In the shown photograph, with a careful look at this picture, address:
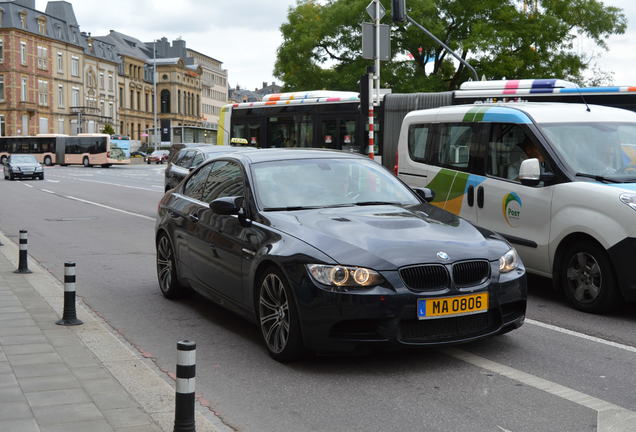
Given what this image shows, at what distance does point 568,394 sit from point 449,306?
0.90 meters

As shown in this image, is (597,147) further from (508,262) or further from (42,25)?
(42,25)

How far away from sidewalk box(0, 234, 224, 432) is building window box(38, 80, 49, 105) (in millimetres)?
93398

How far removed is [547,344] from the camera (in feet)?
20.6

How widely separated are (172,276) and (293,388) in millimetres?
3271

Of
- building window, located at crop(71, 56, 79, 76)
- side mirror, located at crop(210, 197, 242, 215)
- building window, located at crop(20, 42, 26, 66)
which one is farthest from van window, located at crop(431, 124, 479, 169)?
building window, located at crop(71, 56, 79, 76)

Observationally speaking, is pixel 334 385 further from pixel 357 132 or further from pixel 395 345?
pixel 357 132

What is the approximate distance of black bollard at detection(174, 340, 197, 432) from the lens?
387 cm

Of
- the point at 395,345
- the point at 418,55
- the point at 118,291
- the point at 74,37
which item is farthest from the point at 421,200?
the point at 74,37

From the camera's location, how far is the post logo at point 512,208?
8453 millimetres

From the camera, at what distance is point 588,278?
7.50 m

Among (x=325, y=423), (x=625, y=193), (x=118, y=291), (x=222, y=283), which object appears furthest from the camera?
(x=118, y=291)

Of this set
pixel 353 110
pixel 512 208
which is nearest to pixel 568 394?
pixel 512 208

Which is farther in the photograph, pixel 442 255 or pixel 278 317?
pixel 278 317

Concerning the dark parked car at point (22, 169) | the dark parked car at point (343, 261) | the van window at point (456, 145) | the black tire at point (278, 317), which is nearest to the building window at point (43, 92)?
the dark parked car at point (22, 169)
